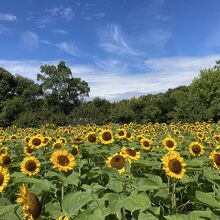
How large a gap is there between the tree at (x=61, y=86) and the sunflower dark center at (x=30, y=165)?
163ft

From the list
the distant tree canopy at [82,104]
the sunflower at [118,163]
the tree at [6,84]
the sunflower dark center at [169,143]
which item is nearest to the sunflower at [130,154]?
the sunflower at [118,163]

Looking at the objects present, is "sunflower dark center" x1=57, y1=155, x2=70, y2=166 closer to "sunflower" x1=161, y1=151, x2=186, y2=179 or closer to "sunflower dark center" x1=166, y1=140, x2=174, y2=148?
"sunflower" x1=161, y1=151, x2=186, y2=179

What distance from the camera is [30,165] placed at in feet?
14.8

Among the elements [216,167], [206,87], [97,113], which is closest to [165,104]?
[97,113]

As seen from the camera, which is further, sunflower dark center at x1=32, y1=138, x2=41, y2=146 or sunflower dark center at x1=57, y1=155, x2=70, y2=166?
sunflower dark center at x1=32, y1=138, x2=41, y2=146

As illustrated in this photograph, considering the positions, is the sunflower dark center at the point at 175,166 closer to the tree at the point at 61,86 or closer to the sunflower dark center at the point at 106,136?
the sunflower dark center at the point at 106,136

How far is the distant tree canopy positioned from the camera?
28.2m

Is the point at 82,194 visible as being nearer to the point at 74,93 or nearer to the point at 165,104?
the point at 165,104

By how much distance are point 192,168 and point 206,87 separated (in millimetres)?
42873

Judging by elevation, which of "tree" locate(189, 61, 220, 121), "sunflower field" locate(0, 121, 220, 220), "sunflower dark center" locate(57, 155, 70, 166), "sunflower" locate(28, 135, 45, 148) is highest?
"tree" locate(189, 61, 220, 121)

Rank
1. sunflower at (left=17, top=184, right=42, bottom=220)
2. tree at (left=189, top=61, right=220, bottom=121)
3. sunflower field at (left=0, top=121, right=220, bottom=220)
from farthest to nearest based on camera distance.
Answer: tree at (left=189, top=61, right=220, bottom=121), sunflower field at (left=0, top=121, right=220, bottom=220), sunflower at (left=17, top=184, right=42, bottom=220)

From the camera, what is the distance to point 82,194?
2.65m

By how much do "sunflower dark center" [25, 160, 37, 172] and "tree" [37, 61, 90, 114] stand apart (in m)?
49.7

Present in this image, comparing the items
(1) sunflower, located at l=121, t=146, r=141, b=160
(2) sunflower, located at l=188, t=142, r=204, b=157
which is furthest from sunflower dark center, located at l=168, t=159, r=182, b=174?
(2) sunflower, located at l=188, t=142, r=204, b=157
